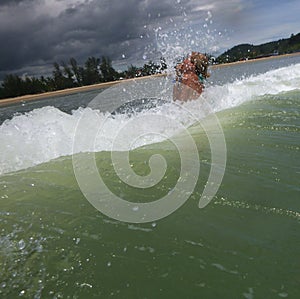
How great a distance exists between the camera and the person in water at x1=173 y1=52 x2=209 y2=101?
10344 mm

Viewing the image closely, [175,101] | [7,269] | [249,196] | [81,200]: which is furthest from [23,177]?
[175,101]

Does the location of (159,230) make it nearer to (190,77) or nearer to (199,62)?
(190,77)

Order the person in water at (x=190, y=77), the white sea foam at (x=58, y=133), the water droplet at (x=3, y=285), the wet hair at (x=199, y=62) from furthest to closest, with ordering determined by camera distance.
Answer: the wet hair at (x=199, y=62)
the person in water at (x=190, y=77)
the white sea foam at (x=58, y=133)
the water droplet at (x=3, y=285)

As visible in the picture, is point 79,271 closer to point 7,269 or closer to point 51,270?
point 51,270

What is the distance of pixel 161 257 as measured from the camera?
2482mm

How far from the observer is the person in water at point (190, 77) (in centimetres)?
1034

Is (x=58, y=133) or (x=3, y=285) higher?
(x=58, y=133)

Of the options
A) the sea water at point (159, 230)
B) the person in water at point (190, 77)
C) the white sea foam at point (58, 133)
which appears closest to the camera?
the sea water at point (159, 230)

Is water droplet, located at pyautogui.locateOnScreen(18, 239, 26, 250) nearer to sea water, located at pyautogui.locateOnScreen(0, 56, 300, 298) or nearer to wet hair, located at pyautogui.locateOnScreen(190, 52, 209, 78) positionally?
sea water, located at pyautogui.locateOnScreen(0, 56, 300, 298)

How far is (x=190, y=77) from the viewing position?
34.2 ft

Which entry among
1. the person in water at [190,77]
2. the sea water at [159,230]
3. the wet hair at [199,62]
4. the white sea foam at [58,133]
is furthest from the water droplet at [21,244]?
the wet hair at [199,62]

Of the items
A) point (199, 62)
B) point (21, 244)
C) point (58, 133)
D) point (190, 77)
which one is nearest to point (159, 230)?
point (21, 244)

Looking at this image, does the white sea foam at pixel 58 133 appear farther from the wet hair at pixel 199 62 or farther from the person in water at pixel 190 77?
the wet hair at pixel 199 62

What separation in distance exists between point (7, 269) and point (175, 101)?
8.79m
